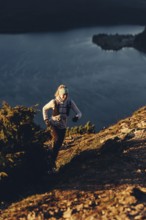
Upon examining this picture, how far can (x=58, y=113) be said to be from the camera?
1250cm

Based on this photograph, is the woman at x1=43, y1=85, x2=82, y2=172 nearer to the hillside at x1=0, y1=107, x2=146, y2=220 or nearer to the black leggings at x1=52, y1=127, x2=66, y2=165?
the black leggings at x1=52, y1=127, x2=66, y2=165

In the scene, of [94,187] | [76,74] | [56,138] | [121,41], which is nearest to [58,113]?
[56,138]

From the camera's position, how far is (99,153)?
Answer: 12906 millimetres

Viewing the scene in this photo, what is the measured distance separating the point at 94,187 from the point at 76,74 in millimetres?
50127

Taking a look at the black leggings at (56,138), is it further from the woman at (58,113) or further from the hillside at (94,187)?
the hillside at (94,187)

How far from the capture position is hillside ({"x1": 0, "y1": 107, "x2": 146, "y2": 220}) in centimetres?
1011

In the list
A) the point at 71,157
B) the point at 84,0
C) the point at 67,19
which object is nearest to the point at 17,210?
the point at 71,157

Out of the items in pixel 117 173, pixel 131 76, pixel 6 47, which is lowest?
pixel 117 173

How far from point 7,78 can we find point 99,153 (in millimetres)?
46089

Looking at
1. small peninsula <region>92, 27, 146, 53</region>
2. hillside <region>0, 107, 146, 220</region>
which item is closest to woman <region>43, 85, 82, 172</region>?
hillside <region>0, 107, 146, 220</region>

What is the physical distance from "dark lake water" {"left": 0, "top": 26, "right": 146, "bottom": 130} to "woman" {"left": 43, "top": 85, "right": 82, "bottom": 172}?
31054 millimetres

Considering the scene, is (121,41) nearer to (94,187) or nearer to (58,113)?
(58,113)

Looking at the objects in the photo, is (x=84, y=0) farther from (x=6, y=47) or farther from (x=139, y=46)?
(x=6, y=47)

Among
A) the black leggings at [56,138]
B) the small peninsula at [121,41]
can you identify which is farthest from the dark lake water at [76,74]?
the black leggings at [56,138]
